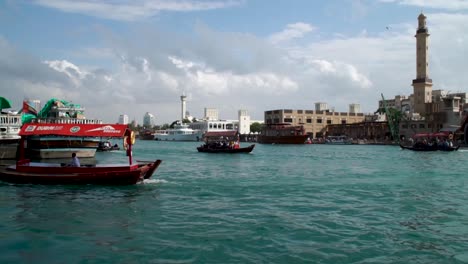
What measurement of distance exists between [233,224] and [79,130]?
1188 cm

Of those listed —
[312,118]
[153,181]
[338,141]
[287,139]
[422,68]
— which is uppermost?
[422,68]

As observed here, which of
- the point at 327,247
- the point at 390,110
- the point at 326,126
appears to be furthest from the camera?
the point at 326,126

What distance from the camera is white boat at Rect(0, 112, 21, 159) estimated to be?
4041cm

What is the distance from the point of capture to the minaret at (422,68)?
94.1 metres

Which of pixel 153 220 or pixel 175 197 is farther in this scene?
pixel 175 197

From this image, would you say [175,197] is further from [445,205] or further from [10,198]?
[445,205]

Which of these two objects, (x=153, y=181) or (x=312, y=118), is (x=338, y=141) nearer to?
(x=312, y=118)

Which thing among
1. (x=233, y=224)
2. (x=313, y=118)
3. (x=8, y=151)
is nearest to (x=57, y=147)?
(x=8, y=151)

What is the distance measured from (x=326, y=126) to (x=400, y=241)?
114572 mm

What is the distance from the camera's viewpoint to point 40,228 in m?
11.9

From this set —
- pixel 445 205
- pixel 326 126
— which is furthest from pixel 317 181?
pixel 326 126

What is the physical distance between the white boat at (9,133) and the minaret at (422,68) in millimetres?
79660

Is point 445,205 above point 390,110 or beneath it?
beneath

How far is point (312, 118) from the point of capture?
121 m
